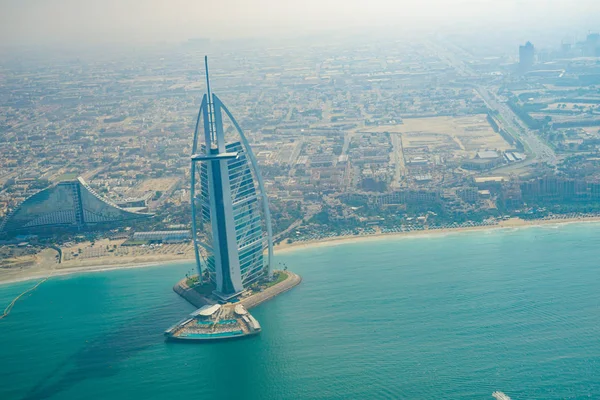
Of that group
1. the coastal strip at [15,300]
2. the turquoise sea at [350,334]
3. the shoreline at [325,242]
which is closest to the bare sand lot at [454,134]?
the shoreline at [325,242]

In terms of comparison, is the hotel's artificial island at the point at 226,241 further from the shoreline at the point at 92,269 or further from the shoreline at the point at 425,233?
the shoreline at the point at 425,233

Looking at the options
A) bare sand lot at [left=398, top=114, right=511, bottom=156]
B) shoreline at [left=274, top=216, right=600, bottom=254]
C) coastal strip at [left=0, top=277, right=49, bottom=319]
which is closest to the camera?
coastal strip at [left=0, top=277, right=49, bottom=319]

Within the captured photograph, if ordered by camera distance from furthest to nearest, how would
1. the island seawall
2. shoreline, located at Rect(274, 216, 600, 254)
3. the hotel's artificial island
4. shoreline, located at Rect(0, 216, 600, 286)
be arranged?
1. shoreline, located at Rect(274, 216, 600, 254)
2. shoreline, located at Rect(0, 216, 600, 286)
3. the island seawall
4. the hotel's artificial island

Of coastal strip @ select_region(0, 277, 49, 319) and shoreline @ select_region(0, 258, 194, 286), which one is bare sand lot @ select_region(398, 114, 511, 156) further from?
coastal strip @ select_region(0, 277, 49, 319)

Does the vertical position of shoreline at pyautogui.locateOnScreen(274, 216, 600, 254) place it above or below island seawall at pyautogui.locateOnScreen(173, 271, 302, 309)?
above

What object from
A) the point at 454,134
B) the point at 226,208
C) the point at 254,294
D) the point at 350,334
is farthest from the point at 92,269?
the point at 454,134

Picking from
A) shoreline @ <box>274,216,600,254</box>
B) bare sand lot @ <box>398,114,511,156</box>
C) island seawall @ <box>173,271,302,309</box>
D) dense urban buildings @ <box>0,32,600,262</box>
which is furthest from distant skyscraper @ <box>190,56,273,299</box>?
bare sand lot @ <box>398,114,511,156</box>

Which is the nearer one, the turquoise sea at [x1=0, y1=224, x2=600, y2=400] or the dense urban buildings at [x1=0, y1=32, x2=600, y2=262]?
the turquoise sea at [x1=0, y1=224, x2=600, y2=400]
